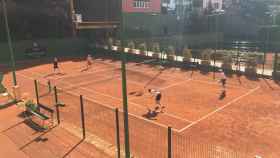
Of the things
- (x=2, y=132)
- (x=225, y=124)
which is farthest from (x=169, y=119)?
(x=2, y=132)

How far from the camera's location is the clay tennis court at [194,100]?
1060 centimetres

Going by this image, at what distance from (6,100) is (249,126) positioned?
13374 millimetres

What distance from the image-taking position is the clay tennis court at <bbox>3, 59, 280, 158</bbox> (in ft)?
34.8

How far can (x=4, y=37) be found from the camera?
3319 centimetres

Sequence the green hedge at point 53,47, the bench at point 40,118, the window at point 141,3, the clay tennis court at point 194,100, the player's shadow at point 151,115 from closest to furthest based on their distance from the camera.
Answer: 1. the clay tennis court at point 194,100
2. the bench at point 40,118
3. the player's shadow at point 151,115
4. the green hedge at point 53,47
5. the window at point 141,3

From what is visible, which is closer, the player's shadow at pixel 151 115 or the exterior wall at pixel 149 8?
the player's shadow at pixel 151 115

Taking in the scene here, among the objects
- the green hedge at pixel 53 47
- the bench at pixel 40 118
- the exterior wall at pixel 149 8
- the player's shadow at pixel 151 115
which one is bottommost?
the player's shadow at pixel 151 115

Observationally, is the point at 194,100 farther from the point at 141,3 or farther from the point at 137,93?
the point at 141,3

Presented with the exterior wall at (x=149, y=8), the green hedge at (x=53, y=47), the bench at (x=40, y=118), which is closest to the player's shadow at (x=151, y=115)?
the bench at (x=40, y=118)

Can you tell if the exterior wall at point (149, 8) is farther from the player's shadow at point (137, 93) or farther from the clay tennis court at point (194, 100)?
the player's shadow at point (137, 93)

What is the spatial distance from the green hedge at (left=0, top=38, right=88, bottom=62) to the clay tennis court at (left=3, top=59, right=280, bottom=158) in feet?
23.2

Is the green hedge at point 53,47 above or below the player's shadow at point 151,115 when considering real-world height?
above

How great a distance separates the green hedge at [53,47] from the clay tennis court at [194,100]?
708cm

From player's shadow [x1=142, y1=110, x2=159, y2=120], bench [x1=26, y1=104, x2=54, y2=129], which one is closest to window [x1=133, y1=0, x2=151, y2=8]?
player's shadow [x1=142, y1=110, x2=159, y2=120]
